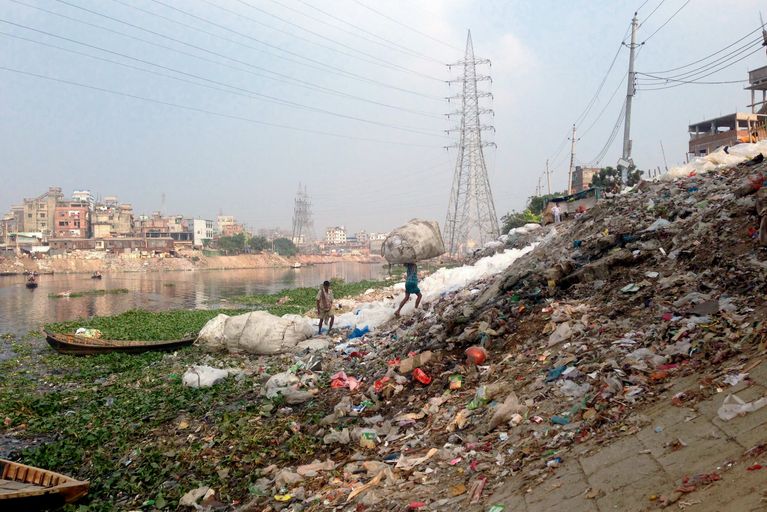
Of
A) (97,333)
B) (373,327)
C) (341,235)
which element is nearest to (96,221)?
(97,333)

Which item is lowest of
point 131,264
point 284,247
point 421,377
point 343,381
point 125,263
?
point 343,381

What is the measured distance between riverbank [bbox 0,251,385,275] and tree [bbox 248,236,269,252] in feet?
10.8

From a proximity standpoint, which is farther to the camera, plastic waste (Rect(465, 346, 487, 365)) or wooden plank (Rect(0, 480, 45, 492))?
plastic waste (Rect(465, 346, 487, 365))

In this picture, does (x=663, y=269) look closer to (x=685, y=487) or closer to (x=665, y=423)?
(x=665, y=423)

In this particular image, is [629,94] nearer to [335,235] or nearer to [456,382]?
[456,382]

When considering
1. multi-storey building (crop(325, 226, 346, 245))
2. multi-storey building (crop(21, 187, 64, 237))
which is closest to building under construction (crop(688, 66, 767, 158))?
multi-storey building (crop(21, 187, 64, 237))

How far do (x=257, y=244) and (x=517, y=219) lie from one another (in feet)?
188

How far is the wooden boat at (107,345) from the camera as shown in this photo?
1230cm

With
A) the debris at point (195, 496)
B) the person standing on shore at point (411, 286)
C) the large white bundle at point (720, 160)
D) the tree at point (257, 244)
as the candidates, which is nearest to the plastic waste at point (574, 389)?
the debris at point (195, 496)

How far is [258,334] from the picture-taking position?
10.5 meters

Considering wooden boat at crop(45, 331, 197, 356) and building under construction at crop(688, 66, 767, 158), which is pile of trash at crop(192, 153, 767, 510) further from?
building under construction at crop(688, 66, 767, 158)

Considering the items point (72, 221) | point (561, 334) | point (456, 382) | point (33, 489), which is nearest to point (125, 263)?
point (72, 221)

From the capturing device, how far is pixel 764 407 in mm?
2965

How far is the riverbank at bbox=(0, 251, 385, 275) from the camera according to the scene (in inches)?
2255
